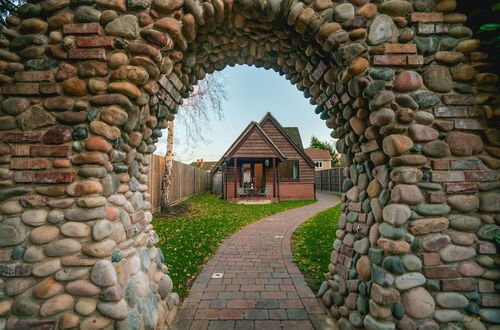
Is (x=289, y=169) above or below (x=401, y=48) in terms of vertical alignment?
below

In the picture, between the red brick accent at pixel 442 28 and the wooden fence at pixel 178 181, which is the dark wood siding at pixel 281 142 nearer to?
the wooden fence at pixel 178 181

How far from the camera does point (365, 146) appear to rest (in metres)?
2.21

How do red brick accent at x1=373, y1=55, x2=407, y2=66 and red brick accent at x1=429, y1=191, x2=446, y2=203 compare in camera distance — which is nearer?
red brick accent at x1=429, y1=191, x2=446, y2=203

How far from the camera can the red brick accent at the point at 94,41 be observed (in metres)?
1.86

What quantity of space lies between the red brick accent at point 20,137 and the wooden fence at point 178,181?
21.5ft

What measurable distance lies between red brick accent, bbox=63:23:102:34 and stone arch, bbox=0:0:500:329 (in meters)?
0.01

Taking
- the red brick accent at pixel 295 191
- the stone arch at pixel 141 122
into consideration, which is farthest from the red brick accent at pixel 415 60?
the red brick accent at pixel 295 191

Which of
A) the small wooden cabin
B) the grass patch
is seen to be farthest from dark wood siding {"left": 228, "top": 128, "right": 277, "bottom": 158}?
the grass patch

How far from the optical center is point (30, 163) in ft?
5.89

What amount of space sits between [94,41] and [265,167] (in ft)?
47.3

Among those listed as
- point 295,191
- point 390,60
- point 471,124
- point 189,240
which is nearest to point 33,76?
point 390,60

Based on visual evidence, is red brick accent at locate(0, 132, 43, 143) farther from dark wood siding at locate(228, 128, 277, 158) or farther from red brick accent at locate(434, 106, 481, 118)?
dark wood siding at locate(228, 128, 277, 158)

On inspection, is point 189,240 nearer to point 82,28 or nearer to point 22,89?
point 22,89

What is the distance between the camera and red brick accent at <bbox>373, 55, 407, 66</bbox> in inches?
78.3
